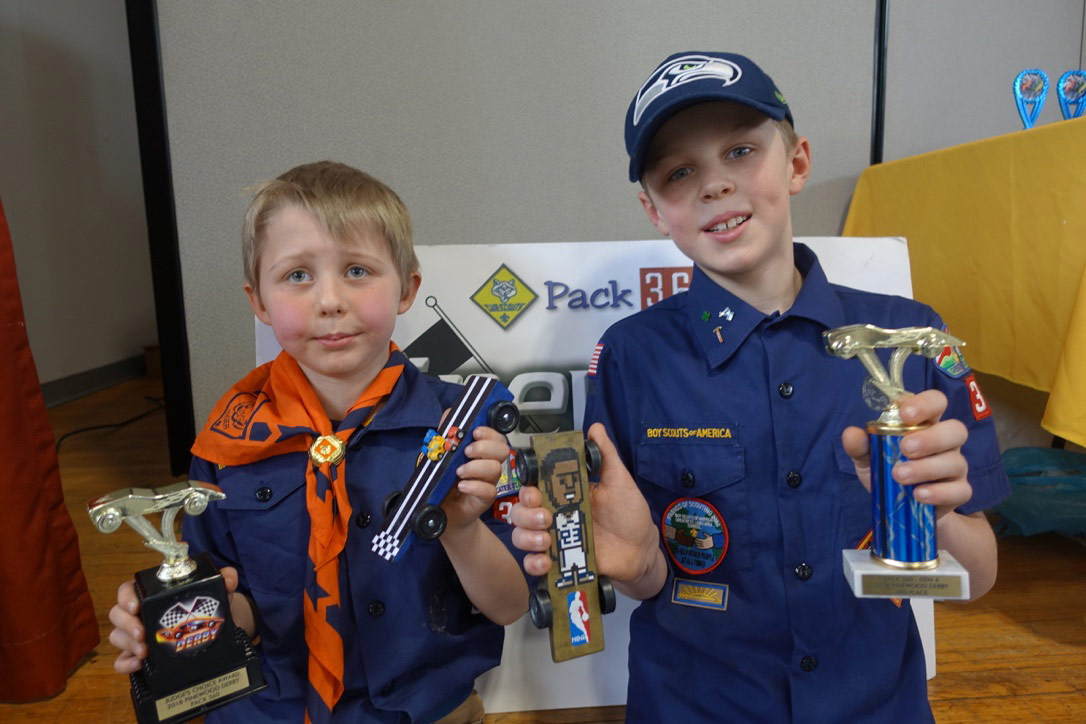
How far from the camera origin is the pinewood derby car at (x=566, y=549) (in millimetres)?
629

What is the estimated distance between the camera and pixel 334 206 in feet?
2.62

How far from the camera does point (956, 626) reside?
4.15 feet

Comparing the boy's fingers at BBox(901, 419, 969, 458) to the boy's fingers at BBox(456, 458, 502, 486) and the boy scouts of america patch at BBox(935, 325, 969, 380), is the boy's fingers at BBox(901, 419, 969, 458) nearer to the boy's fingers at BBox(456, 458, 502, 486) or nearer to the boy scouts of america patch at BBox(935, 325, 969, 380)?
the boy scouts of america patch at BBox(935, 325, 969, 380)

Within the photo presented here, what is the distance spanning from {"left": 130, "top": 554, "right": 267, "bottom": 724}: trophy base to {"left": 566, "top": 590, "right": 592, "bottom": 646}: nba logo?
284mm

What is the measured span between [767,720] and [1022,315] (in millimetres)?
990

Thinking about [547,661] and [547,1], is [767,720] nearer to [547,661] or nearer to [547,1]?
[547,661]

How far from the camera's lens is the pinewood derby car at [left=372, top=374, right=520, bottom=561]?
0.65m

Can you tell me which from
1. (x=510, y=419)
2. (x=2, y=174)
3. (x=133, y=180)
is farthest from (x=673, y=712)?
(x=133, y=180)

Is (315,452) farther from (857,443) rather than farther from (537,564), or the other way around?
(857,443)

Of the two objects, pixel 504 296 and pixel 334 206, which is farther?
pixel 504 296

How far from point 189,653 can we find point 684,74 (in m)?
0.74

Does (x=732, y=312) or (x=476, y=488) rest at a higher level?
(x=732, y=312)

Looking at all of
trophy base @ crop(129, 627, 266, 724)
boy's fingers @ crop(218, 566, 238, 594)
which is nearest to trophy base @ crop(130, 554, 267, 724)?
trophy base @ crop(129, 627, 266, 724)

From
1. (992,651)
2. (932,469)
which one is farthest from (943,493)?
(992,651)
